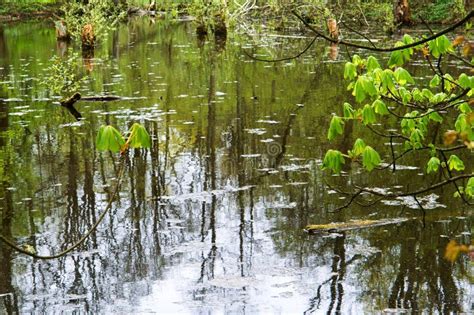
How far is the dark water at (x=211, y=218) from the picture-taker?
5.95m

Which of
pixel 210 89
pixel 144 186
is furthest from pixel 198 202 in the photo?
pixel 210 89

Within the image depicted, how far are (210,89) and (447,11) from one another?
1978cm

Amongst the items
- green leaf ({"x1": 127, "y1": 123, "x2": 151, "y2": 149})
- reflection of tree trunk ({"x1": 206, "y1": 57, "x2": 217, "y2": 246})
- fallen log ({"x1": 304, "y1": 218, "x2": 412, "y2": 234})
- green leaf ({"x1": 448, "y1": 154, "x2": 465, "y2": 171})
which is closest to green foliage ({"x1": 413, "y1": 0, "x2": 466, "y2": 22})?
reflection of tree trunk ({"x1": 206, "y1": 57, "x2": 217, "y2": 246})

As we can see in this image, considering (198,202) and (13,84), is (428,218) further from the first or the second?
(13,84)

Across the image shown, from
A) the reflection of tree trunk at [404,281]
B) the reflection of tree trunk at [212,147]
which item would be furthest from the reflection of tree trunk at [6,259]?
the reflection of tree trunk at [404,281]

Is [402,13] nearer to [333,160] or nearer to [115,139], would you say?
[333,160]

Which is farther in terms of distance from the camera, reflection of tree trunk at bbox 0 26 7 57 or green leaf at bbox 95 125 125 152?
reflection of tree trunk at bbox 0 26 7 57

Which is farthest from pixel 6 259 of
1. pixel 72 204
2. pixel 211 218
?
pixel 211 218

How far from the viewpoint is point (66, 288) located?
611 centimetres

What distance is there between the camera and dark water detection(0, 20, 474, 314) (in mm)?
5945

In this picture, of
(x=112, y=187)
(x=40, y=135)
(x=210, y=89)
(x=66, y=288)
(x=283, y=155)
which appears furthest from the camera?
(x=210, y=89)

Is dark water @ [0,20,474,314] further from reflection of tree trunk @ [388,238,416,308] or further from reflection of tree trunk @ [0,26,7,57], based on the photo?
reflection of tree trunk @ [0,26,7,57]

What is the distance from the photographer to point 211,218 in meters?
7.79

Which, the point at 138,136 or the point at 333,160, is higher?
the point at 138,136
